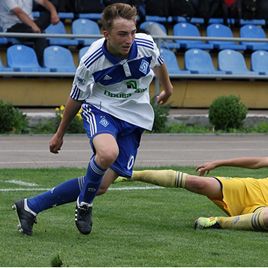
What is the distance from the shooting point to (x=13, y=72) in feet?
62.9

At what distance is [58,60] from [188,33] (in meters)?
3.73

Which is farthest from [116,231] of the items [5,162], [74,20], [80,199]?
[74,20]

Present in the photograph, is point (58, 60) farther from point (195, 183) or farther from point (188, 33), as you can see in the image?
point (195, 183)

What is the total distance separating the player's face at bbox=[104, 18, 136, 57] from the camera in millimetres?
8141

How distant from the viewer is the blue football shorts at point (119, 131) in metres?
8.29

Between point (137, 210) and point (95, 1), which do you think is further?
point (95, 1)

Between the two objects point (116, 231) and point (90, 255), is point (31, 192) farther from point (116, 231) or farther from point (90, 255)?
→ point (90, 255)

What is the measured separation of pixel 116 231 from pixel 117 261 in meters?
1.42

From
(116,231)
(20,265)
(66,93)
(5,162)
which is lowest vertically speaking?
(66,93)

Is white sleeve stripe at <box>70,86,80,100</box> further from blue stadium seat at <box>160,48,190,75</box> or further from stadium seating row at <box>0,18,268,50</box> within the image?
blue stadium seat at <box>160,48,190,75</box>

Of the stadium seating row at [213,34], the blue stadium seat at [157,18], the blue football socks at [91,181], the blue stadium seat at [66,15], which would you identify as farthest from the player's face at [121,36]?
the blue stadium seat at [157,18]

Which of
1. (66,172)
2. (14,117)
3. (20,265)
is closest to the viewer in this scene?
(20,265)

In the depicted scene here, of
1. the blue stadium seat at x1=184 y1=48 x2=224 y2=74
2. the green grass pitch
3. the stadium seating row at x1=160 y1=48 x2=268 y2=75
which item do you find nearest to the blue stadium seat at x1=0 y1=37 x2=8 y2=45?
the stadium seating row at x1=160 y1=48 x2=268 y2=75

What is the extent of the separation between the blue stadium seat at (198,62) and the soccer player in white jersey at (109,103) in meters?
12.4
